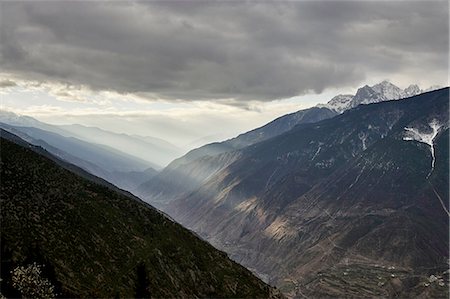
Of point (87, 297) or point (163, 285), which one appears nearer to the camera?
point (87, 297)

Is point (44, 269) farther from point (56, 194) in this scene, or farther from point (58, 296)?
point (56, 194)

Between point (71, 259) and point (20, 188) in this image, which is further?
point (20, 188)

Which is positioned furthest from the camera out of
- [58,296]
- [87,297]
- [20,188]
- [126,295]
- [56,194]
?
[56,194]

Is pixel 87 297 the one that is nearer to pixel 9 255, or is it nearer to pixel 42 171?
pixel 9 255

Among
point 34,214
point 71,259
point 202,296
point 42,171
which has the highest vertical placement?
point 42,171

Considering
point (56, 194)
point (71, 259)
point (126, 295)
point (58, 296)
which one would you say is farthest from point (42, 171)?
point (58, 296)

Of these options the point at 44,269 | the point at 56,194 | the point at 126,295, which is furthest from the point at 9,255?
the point at 56,194

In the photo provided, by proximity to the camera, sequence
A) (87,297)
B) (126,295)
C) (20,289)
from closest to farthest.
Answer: (20,289) < (87,297) < (126,295)

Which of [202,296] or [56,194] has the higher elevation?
[56,194]

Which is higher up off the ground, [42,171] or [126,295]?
[42,171]
